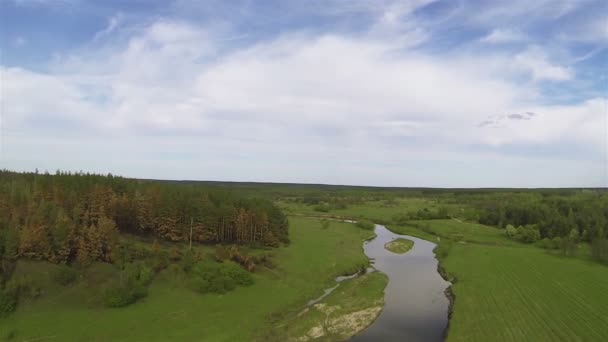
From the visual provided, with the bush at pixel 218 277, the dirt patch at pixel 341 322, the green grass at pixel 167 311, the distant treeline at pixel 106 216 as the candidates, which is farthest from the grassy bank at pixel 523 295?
the distant treeline at pixel 106 216

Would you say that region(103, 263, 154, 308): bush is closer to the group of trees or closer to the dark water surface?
the dark water surface

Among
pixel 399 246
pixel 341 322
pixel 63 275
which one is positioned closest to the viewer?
pixel 341 322

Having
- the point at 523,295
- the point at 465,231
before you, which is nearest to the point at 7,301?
the point at 523,295

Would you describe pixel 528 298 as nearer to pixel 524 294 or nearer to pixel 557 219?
pixel 524 294

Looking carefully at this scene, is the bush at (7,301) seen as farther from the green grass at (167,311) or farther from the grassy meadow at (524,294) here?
the grassy meadow at (524,294)

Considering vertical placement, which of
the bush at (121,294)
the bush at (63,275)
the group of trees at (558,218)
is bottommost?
the bush at (121,294)

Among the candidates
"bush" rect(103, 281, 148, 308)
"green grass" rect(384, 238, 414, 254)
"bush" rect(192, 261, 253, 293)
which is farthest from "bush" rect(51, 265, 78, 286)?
"green grass" rect(384, 238, 414, 254)

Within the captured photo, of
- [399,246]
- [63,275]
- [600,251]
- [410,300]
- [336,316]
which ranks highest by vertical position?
[63,275]
